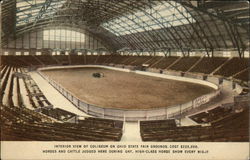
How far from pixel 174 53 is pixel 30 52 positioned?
36.5 meters

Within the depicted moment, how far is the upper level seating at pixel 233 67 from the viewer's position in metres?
24.9

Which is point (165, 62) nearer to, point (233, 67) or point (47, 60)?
point (233, 67)

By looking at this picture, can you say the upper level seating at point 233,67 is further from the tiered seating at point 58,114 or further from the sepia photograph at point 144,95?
the tiered seating at point 58,114

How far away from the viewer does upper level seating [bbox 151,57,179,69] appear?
37578 millimetres

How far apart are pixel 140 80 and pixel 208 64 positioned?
476 inches

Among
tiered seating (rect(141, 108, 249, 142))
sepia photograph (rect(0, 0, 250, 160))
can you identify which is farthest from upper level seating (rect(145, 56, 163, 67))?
tiered seating (rect(141, 108, 249, 142))

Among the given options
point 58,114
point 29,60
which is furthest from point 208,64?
point 29,60

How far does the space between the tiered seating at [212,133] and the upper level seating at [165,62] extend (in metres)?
29.7

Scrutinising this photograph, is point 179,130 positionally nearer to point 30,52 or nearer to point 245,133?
point 245,133

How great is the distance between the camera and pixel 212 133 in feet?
23.4

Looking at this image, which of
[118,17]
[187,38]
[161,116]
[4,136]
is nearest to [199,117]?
[161,116]

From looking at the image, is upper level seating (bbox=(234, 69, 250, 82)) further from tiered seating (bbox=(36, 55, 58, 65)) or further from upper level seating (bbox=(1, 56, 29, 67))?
tiered seating (bbox=(36, 55, 58, 65))

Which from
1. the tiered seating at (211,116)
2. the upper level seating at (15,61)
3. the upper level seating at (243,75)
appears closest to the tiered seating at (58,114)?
the tiered seating at (211,116)

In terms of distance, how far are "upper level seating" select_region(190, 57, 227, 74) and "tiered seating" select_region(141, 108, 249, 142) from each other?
74.8 feet
